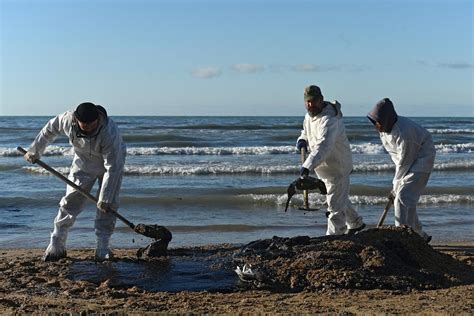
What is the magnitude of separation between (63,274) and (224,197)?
19.8ft

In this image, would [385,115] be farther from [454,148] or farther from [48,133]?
[454,148]

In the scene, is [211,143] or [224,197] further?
[211,143]

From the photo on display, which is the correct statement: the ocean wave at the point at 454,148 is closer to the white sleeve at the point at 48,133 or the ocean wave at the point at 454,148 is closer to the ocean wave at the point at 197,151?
the ocean wave at the point at 197,151

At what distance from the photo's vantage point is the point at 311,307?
16.0 feet

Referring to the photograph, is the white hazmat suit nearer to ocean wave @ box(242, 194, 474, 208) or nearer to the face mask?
the face mask

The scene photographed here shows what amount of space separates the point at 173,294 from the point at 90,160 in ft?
6.27

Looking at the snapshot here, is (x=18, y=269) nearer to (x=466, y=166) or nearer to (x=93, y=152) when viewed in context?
(x=93, y=152)

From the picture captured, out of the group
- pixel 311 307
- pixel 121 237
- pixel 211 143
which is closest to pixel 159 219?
pixel 121 237

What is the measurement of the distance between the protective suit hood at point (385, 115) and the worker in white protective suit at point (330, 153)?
43 cm

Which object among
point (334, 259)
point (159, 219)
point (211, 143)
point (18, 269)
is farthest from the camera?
point (211, 143)

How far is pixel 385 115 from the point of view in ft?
23.2

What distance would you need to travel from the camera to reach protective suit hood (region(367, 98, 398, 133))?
7.06m

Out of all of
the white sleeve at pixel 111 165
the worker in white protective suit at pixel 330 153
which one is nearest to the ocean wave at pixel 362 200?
the worker in white protective suit at pixel 330 153

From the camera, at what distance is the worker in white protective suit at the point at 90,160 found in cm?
652
